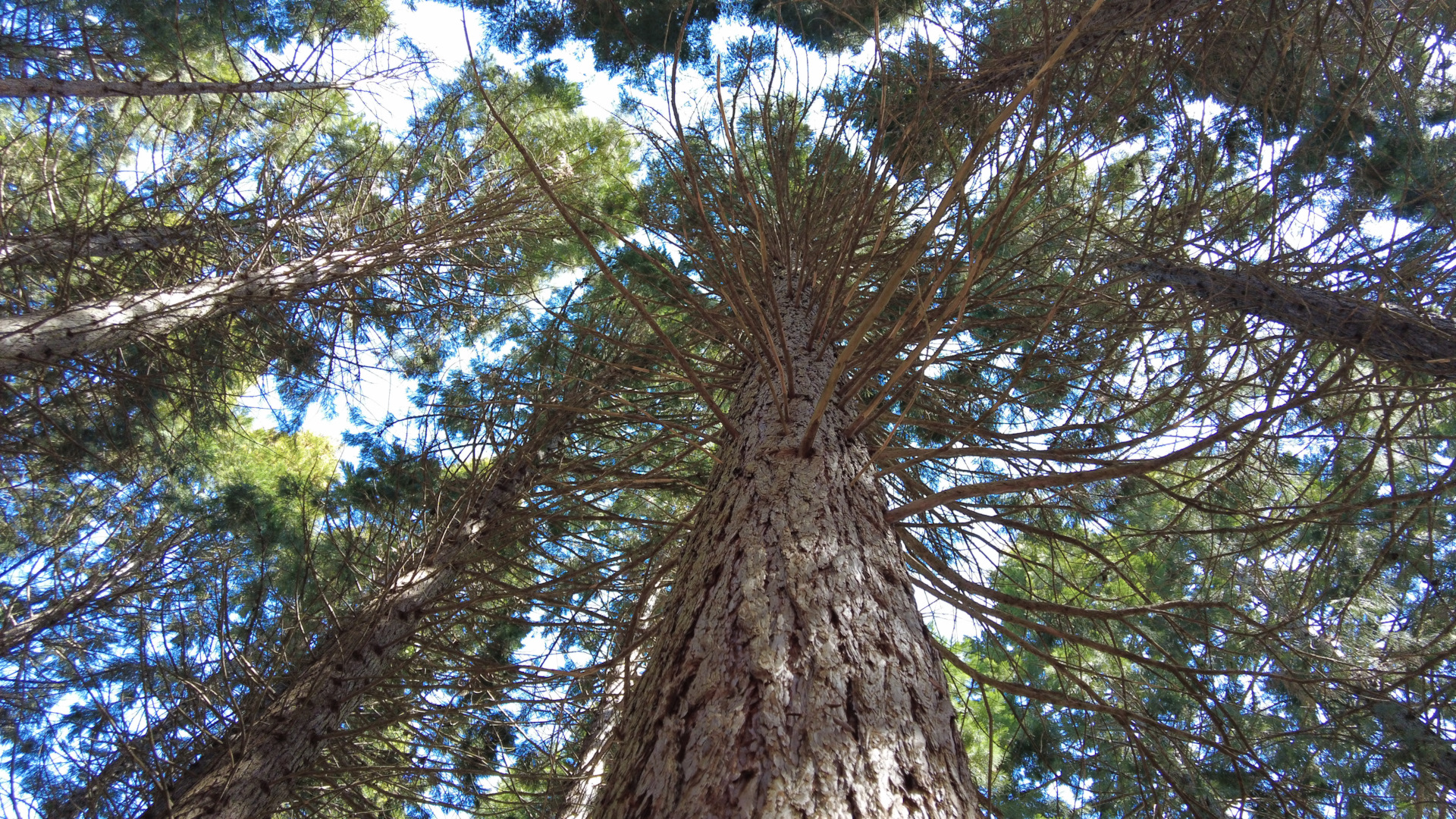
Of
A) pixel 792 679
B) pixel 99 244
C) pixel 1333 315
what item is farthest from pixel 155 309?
pixel 1333 315

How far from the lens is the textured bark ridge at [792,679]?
112 cm

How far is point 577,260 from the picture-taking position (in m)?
7.23

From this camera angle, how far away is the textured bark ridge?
3.69 ft

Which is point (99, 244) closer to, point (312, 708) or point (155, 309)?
point (155, 309)

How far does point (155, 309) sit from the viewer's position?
13.3ft

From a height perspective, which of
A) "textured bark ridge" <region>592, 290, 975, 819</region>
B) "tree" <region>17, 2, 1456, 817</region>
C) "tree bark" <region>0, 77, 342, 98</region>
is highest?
"tree bark" <region>0, 77, 342, 98</region>

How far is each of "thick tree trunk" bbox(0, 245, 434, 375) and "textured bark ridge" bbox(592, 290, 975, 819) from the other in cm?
361

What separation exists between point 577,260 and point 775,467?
5.70 meters

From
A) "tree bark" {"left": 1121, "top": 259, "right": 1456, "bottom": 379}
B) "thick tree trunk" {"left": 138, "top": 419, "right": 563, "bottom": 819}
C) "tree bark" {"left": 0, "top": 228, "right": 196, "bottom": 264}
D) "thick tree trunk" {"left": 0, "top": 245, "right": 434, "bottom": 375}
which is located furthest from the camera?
"tree bark" {"left": 0, "top": 228, "right": 196, "bottom": 264}

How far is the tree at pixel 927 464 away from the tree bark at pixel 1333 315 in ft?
0.12

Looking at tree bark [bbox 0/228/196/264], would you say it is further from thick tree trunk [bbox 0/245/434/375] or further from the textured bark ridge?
the textured bark ridge

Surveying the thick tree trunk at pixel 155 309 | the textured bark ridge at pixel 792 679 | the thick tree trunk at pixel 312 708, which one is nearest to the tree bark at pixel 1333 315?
the textured bark ridge at pixel 792 679

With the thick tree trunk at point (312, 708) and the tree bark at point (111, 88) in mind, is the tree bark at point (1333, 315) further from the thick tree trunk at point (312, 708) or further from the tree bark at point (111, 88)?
the tree bark at point (111, 88)

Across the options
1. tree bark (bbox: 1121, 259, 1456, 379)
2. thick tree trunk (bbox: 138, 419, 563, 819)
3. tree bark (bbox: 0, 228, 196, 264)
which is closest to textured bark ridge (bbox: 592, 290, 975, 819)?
tree bark (bbox: 1121, 259, 1456, 379)
